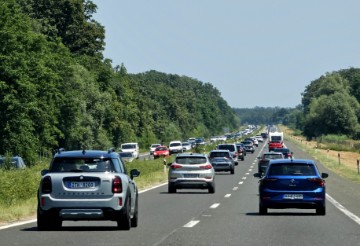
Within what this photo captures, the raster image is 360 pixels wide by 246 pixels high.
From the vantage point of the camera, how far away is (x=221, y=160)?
56.2 m

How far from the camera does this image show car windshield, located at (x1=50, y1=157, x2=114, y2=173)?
17.9 metres

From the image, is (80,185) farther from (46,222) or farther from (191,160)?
(191,160)

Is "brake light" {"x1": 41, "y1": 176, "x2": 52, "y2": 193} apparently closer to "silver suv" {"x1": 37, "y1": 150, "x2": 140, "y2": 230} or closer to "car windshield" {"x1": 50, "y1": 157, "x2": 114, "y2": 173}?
"silver suv" {"x1": 37, "y1": 150, "x2": 140, "y2": 230}

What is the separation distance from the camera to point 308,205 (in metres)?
23.6

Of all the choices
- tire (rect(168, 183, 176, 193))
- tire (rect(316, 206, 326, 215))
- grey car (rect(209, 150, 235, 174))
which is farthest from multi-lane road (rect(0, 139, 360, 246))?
grey car (rect(209, 150, 235, 174))

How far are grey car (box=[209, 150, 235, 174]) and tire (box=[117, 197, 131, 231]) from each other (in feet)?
121

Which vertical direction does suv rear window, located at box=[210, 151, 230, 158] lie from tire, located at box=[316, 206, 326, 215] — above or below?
above

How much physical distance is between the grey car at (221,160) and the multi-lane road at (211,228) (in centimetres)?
2481

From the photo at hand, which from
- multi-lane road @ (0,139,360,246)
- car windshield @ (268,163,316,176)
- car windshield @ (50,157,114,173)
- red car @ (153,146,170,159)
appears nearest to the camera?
multi-lane road @ (0,139,360,246)

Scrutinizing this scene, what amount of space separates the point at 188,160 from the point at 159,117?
126577 mm

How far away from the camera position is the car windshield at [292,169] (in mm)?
23953

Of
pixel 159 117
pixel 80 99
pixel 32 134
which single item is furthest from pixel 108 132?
pixel 159 117

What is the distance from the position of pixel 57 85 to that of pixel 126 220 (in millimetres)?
58015

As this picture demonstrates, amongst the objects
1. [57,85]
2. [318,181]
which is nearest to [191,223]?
[318,181]
